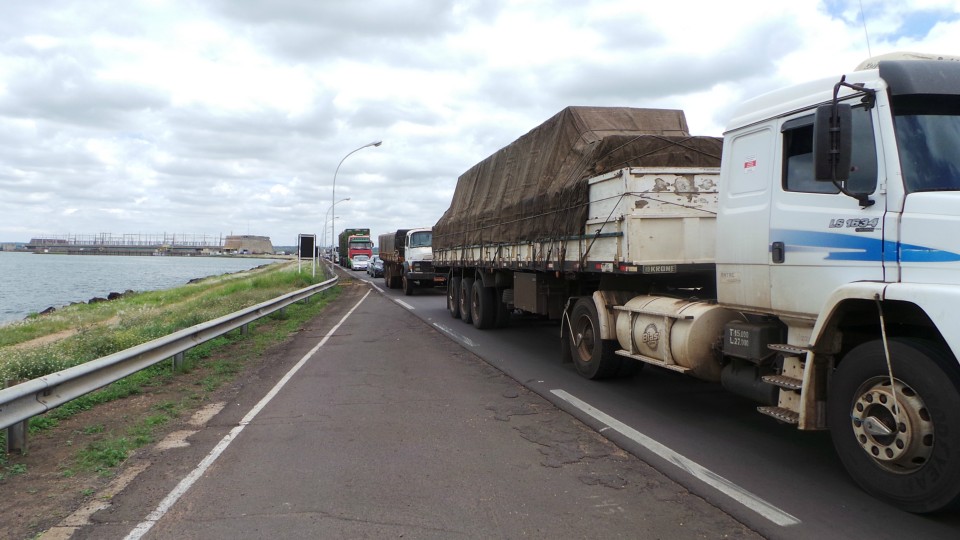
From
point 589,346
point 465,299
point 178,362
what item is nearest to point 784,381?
point 589,346

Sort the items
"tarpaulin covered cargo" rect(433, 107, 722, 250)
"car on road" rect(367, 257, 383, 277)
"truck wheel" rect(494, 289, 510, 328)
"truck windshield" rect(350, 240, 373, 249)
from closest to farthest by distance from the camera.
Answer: "tarpaulin covered cargo" rect(433, 107, 722, 250) < "truck wheel" rect(494, 289, 510, 328) < "car on road" rect(367, 257, 383, 277) < "truck windshield" rect(350, 240, 373, 249)

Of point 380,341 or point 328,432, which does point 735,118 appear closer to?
point 328,432

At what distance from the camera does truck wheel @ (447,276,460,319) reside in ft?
54.8

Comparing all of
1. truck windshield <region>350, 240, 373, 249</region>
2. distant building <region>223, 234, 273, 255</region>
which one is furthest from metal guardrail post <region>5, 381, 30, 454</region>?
distant building <region>223, 234, 273, 255</region>

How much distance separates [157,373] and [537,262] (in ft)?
18.5

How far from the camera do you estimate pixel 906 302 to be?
3.92 m

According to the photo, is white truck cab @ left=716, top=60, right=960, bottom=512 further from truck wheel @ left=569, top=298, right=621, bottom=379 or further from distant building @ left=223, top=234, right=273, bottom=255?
distant building @ left=223, top=234, right=273, bottom=255

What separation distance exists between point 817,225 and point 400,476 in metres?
3.57

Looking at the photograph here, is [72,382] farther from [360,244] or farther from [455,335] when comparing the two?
[360,244]

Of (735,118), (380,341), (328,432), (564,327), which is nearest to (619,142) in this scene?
(735,118)

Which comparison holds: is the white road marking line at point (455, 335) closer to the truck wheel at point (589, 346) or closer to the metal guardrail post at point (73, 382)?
the truck wheel at point (589, 346)

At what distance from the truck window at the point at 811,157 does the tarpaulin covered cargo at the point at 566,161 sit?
2.38 meters

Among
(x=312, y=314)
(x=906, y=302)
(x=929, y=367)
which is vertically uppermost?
(x=906, y=302)

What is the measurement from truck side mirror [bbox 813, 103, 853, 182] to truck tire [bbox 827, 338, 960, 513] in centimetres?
112
